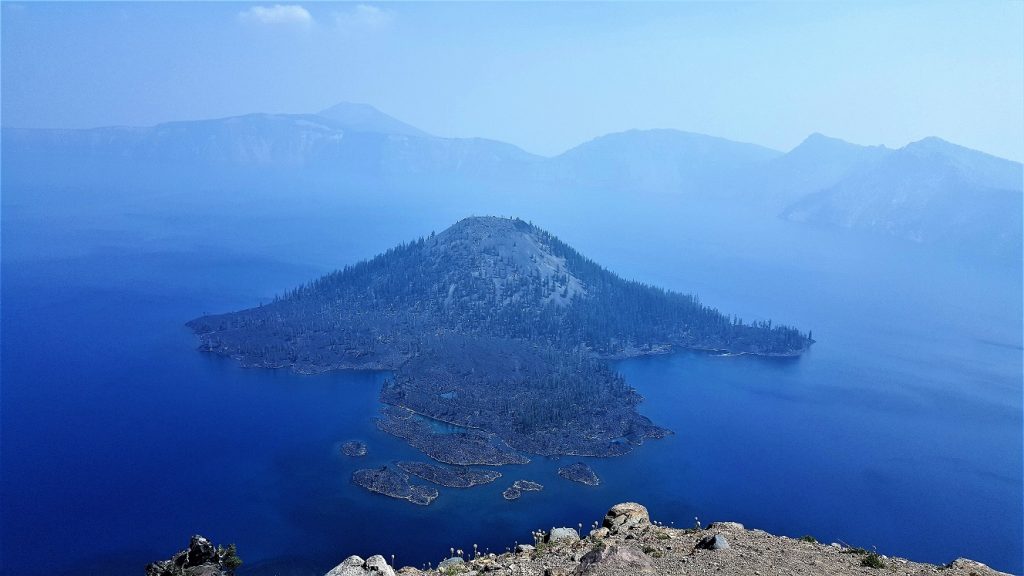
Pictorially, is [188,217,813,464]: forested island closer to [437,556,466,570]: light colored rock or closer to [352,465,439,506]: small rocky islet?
[352,465,439,506]: small rocky islet

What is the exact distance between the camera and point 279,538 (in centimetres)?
7506

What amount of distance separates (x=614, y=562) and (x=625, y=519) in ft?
39.0

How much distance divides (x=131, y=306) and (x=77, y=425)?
3482 inches

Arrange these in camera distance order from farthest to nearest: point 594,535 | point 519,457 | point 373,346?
point 373,346 → point 519,457 → point 594,535

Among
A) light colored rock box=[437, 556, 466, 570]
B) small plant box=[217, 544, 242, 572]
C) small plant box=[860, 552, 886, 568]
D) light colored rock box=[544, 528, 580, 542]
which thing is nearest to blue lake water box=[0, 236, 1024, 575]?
light colored rock box=[437, 556, 466, 570]

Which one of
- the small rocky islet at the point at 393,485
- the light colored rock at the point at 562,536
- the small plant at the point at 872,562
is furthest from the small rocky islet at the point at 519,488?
the small plant at the point at 872,562

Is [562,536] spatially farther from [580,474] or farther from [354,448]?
[354,448]

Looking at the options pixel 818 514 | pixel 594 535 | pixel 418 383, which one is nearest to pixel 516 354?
pixel 418 383

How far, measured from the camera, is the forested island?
11012 centimetres

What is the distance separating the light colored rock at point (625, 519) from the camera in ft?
129

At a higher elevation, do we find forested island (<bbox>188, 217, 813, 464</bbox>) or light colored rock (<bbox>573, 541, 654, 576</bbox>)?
light colored rock (<bbox>573, 541, 654, 576</bbox>)

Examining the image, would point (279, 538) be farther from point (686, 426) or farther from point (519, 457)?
point (686, 426)

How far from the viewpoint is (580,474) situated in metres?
94.2

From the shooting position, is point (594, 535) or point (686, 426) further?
point (686, 426)
